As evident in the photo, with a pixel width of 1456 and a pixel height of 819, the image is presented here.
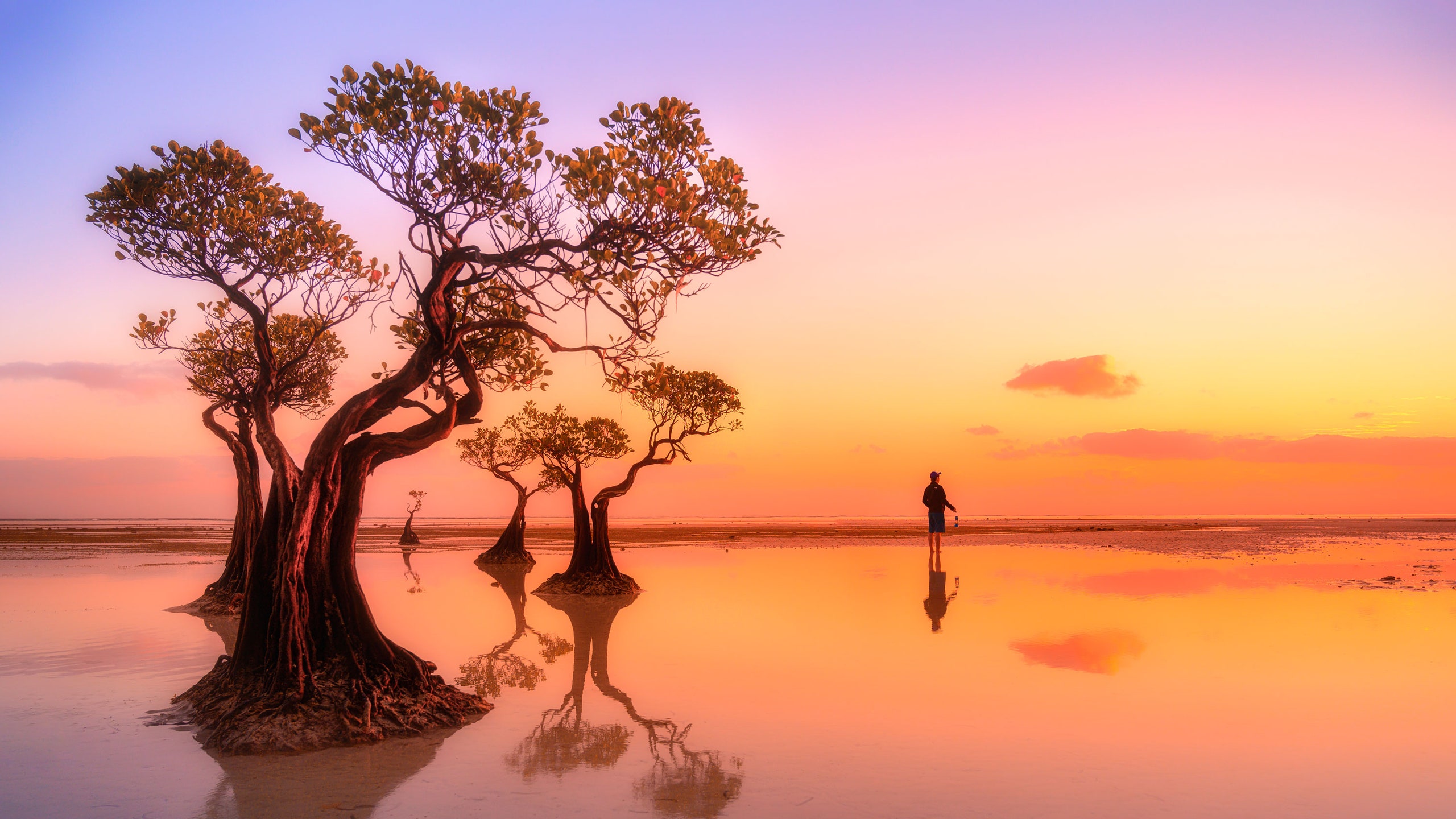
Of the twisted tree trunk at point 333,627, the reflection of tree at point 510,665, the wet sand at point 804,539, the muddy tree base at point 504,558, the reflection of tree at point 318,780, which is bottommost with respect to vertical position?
the wet sand at point 804,539

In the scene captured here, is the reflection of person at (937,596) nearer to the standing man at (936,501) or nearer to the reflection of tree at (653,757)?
the standing man at (936,501)

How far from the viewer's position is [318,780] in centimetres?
779

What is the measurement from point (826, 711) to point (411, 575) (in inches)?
933

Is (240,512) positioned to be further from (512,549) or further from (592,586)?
(512,549)

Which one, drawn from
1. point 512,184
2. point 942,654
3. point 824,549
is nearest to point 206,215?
point 512,184

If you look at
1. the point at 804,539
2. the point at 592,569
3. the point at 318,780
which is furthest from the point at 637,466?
the point at 804,539

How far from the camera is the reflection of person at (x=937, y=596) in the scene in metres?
17.8

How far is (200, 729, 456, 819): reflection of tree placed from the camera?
7.00 meters

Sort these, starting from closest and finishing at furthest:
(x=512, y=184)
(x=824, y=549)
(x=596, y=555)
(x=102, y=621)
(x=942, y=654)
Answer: (x=512, y=184) → (x=942, y=654) → (x=102, y=621) → (x=596, y=555) → (x=824, y=549)

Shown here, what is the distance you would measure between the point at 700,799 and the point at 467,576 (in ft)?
79.6

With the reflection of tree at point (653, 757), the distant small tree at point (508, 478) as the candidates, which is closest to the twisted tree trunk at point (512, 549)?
the distant small tree at point (508, 478)

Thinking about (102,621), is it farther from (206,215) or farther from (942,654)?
(942,654)

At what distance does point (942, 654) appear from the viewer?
44.5 ft

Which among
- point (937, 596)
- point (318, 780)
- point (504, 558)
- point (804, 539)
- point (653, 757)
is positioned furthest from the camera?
point (804, 539)
